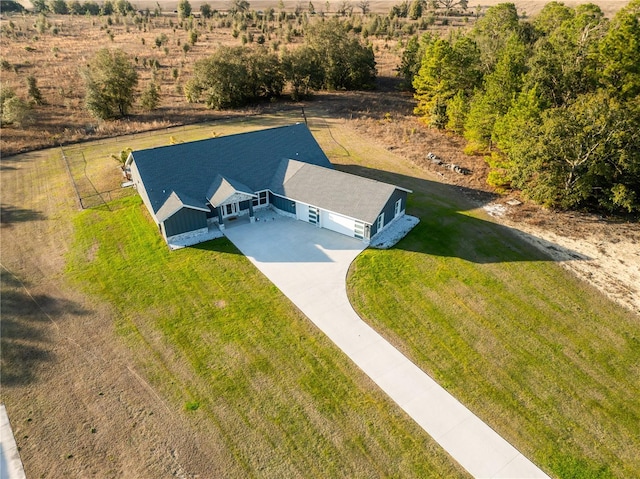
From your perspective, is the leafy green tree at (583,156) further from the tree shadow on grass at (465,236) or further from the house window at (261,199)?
the house window at (261,199)

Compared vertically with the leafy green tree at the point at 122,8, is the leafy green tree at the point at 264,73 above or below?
below

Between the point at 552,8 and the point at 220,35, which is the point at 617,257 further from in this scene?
the point at 220,35

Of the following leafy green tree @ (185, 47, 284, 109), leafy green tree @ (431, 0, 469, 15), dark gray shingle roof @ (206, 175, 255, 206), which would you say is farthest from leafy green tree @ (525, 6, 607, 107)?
leafy green tree @ (431, 0, 469, 15)

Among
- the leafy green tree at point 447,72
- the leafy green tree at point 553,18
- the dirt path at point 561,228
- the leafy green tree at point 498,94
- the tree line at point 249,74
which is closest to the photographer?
the dirt path at point 561,228

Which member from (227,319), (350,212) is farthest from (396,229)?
(227,319)

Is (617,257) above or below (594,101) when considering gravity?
below

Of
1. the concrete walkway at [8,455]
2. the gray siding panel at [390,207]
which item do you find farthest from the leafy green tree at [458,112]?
the concrete walkway at [8,455]

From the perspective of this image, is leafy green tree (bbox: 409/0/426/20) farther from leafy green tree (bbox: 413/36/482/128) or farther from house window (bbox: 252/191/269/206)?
house window (bbox: 252/191/269/206)
